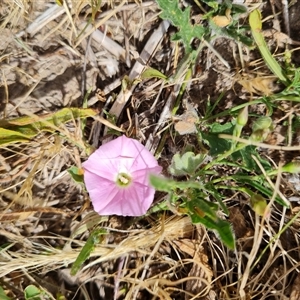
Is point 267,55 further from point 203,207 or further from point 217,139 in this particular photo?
point 203,207

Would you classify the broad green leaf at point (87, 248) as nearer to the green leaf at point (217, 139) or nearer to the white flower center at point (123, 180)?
the white flower center at point (123, 180)

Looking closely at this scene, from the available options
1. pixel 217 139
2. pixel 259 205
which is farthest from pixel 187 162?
pixel 259 205

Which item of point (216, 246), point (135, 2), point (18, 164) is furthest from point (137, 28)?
point (216, 246)

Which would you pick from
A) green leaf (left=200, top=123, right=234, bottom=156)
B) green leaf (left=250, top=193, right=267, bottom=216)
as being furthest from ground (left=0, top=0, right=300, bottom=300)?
green leaf (left=250, top=193, right=267, bottom=216)

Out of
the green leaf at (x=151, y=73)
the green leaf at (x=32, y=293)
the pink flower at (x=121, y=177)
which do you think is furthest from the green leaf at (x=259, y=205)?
the green leaf at (x=32, y=293)

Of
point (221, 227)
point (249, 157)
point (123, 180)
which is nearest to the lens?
point (221, 227)

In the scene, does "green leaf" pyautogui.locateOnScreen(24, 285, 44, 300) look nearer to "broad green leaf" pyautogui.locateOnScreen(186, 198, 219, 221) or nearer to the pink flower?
the pink flower

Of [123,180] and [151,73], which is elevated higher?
[151,73]
